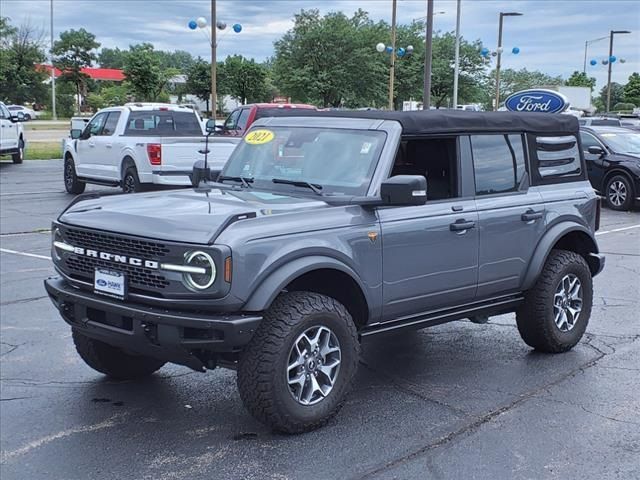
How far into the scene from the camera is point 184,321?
4.05 m

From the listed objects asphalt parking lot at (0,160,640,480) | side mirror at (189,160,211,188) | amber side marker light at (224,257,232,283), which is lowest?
asphalt parking lot at (0,160,640,480)

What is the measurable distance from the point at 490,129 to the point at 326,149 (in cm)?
132

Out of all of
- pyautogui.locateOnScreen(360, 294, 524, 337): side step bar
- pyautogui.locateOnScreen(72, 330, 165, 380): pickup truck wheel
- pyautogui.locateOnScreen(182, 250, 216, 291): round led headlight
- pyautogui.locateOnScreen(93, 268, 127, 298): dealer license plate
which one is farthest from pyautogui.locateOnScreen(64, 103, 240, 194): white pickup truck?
pyautogui.locateOnScreen(182, 250, 216, 291): round led headlight

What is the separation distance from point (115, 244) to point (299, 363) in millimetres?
1234

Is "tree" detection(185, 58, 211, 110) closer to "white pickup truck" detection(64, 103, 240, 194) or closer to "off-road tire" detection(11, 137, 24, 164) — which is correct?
"off-road tire" detection(11, 137, 24, 164)

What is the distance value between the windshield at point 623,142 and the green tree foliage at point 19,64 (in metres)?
60.1

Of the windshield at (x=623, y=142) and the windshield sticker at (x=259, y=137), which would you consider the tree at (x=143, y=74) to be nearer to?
the windshield at (x=623, y=142)

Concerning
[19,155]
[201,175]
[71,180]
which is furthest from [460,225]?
Answer: [19,155]

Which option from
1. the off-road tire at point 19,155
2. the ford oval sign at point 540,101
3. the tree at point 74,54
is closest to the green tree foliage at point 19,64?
the tree at point 74,54

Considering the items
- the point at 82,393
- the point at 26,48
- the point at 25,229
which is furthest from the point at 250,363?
the point at 26,48

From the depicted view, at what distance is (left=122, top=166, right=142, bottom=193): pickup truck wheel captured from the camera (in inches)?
598

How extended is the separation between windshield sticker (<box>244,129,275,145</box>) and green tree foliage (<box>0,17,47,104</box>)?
6728cm

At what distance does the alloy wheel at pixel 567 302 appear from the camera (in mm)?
6141

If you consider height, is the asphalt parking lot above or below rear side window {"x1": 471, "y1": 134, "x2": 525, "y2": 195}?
below
